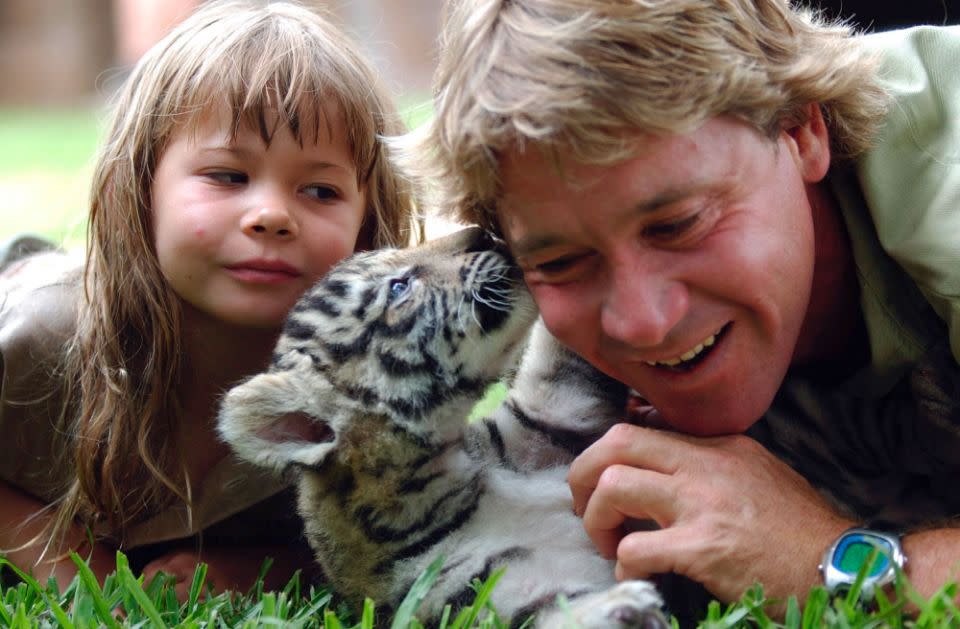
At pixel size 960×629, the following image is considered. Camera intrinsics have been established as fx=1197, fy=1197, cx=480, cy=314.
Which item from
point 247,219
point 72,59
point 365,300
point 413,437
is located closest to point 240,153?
point 247,219

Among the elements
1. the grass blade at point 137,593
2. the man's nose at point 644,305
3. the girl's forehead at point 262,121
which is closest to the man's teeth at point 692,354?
the man's nose at point 644,305

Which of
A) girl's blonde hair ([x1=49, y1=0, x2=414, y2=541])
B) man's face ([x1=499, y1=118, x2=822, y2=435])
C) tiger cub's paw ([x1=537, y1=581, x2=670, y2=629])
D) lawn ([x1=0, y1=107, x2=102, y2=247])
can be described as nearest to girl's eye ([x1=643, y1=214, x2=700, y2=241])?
man's face ([x1=499, y1=118, x2=822, y2=435])

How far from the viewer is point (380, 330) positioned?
3.24 m

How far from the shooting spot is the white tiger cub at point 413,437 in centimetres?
301

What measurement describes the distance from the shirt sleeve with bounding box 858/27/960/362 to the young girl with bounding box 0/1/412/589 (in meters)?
1.67

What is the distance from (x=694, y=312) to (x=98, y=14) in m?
16.6

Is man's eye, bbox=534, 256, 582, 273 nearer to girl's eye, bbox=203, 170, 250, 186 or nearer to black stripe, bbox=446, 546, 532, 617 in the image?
black stripe, bbox=446, 546, 532, 617

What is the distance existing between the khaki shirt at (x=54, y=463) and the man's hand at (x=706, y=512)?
143 centimetres

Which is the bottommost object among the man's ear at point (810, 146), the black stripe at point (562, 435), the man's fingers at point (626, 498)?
the black stripe at point (562, 435)

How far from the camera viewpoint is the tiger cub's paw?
2.49 m

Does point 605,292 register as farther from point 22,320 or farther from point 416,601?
point 22,320

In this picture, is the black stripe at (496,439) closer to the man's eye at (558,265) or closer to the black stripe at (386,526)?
the black stripe at (386,526)

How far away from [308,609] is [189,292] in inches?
50.6

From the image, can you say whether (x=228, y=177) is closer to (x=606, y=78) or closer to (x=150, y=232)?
(x=150, y=232)
